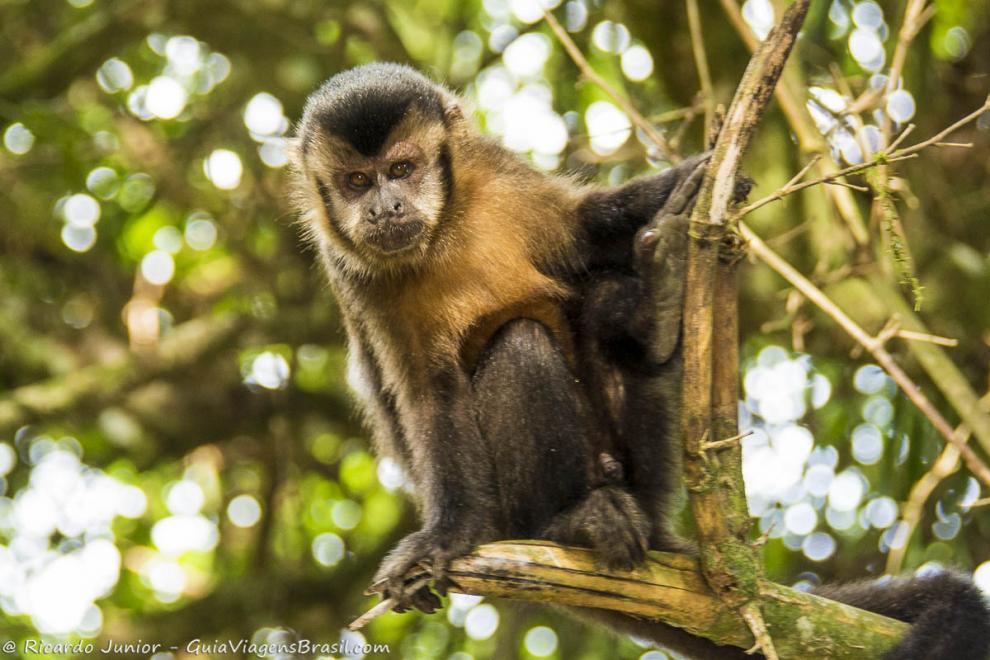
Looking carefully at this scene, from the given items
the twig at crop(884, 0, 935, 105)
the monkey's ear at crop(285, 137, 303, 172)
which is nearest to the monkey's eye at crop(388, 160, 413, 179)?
the monkey's ear at crop(285, 137, 303, 172)

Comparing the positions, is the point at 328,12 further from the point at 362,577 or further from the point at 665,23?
the point at 362,577

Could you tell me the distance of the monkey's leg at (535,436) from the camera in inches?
204

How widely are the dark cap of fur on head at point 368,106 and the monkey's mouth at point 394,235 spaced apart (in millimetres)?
420

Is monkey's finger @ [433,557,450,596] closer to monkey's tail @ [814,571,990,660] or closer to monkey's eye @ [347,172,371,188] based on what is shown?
monkey's tail @ [814,571,990,660]


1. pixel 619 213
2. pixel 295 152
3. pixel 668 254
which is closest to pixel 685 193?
pixel 668 254

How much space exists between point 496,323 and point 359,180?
3.38 feet

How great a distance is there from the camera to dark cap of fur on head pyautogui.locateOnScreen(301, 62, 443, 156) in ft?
18.4

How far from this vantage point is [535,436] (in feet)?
17.0

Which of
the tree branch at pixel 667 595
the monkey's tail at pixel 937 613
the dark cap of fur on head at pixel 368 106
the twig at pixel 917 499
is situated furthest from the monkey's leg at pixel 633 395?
the twig at pixel 917 499

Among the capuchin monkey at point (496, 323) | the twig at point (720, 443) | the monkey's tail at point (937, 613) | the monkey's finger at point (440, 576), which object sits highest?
the capuchin monkey at point (496, 323)

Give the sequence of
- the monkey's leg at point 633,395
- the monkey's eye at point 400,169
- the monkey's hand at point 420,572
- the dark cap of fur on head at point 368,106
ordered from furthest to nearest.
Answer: the monkey's eye at point 400,169 → the dark cap of fur on head at point 368,106 → the monkey's leg at point 633,395 → the monkey's hand at point 420,572

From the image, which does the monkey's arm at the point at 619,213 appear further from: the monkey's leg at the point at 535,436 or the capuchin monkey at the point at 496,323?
the monkey's leg at the point at 535,436

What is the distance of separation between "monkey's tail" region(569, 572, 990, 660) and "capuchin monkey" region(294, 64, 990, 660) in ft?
0.05

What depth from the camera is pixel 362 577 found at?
26.6ft
